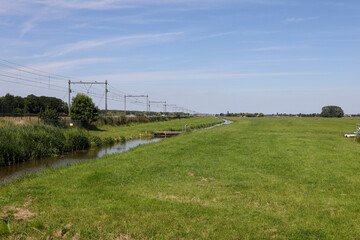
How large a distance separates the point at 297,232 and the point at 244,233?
114cm

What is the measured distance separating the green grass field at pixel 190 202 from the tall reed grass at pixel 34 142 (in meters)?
7.42

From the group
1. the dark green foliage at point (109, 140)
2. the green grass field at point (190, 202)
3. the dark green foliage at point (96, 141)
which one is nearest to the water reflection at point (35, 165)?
the green grass field at point (190, 202)

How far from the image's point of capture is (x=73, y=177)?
39.1ft

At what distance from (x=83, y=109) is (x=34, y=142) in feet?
83.4

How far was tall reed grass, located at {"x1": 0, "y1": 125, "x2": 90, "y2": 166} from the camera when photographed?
1944 cm

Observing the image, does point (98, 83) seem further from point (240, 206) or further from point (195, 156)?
point (240, 206)

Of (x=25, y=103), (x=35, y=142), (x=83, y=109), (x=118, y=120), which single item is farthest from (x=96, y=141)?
(x=25, y=103)

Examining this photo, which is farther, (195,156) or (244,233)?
(195,156)

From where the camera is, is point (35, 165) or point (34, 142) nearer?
point (35, 165)

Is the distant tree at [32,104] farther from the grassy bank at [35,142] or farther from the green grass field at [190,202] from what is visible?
the green grass field at [190,202]

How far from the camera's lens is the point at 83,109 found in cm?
4716

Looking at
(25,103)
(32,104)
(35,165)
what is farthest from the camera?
(32,104)

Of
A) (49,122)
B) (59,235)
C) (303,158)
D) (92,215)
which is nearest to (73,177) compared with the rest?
(92,215)

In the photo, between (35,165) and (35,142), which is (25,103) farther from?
(35,165)
